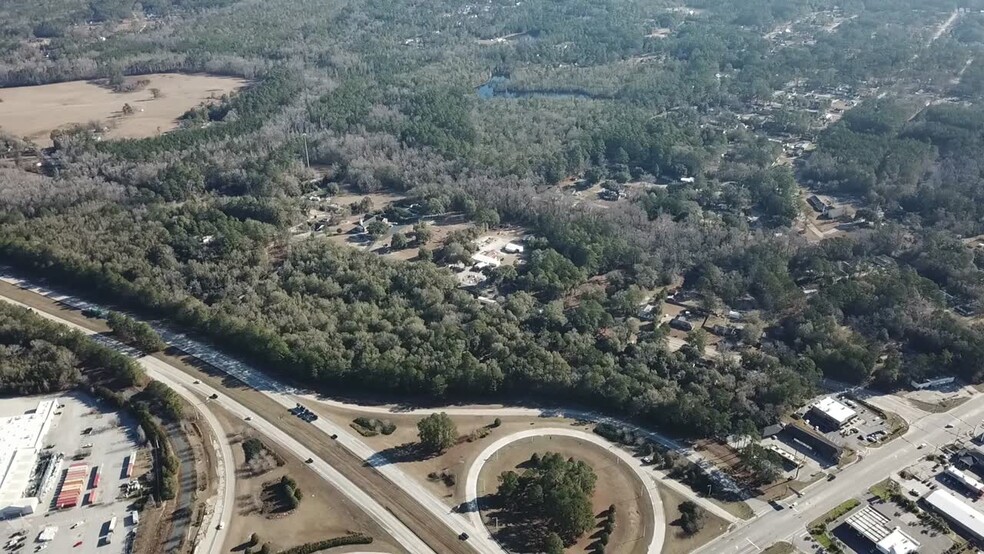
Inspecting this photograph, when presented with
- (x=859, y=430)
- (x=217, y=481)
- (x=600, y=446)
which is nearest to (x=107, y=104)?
(x=217, y=481)

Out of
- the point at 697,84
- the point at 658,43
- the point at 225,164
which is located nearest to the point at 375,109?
the point at 225,164

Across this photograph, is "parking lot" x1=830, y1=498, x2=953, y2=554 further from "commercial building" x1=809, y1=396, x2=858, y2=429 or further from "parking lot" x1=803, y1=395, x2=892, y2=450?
"commercial building" x1=809, y1=396, x2=858, y2=429

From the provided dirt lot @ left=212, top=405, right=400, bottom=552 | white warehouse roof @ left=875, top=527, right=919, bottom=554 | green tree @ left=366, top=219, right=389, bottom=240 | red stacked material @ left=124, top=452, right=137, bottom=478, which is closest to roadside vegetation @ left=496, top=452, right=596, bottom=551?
dirt lot @ left=212, top=405, right=400, bottom=552

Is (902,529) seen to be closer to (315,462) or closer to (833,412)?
(833,412)

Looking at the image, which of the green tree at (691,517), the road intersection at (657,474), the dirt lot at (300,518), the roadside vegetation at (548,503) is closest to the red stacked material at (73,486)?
the dirt lot at (300,518)

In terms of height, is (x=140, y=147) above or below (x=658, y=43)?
below

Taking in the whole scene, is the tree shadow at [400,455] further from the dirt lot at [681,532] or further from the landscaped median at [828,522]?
the landscaped median at [828,522]

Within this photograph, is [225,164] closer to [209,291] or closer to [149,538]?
[209,291]
